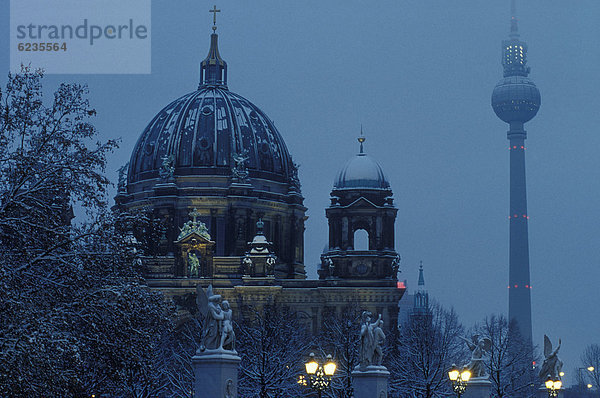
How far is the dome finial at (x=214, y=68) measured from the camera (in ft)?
495

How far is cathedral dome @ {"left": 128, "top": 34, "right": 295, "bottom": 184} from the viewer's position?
139250mm

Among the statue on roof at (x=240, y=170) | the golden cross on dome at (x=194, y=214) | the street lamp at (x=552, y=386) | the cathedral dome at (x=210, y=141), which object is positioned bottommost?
the street lamp at (x=552, y=386)

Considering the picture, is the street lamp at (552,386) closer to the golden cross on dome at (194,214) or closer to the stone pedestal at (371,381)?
the stone pedestal at (371,381)

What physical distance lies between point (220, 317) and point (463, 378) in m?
18.7

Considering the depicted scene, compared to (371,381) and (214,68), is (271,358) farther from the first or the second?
(214,68)

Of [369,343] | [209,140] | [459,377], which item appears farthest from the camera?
[209,140]

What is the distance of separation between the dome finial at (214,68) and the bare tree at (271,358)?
49.7m

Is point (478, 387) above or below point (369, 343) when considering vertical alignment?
below

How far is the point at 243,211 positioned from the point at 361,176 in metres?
13.2

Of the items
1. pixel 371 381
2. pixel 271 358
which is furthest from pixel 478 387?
pixel 271 358

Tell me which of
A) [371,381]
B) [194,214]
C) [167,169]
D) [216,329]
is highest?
[167,169]

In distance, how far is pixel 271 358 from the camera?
83.8 m

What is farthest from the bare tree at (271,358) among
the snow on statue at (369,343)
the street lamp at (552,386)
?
the snow on statue at (369,343)

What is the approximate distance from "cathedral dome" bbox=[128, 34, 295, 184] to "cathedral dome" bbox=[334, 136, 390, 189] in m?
11.4
